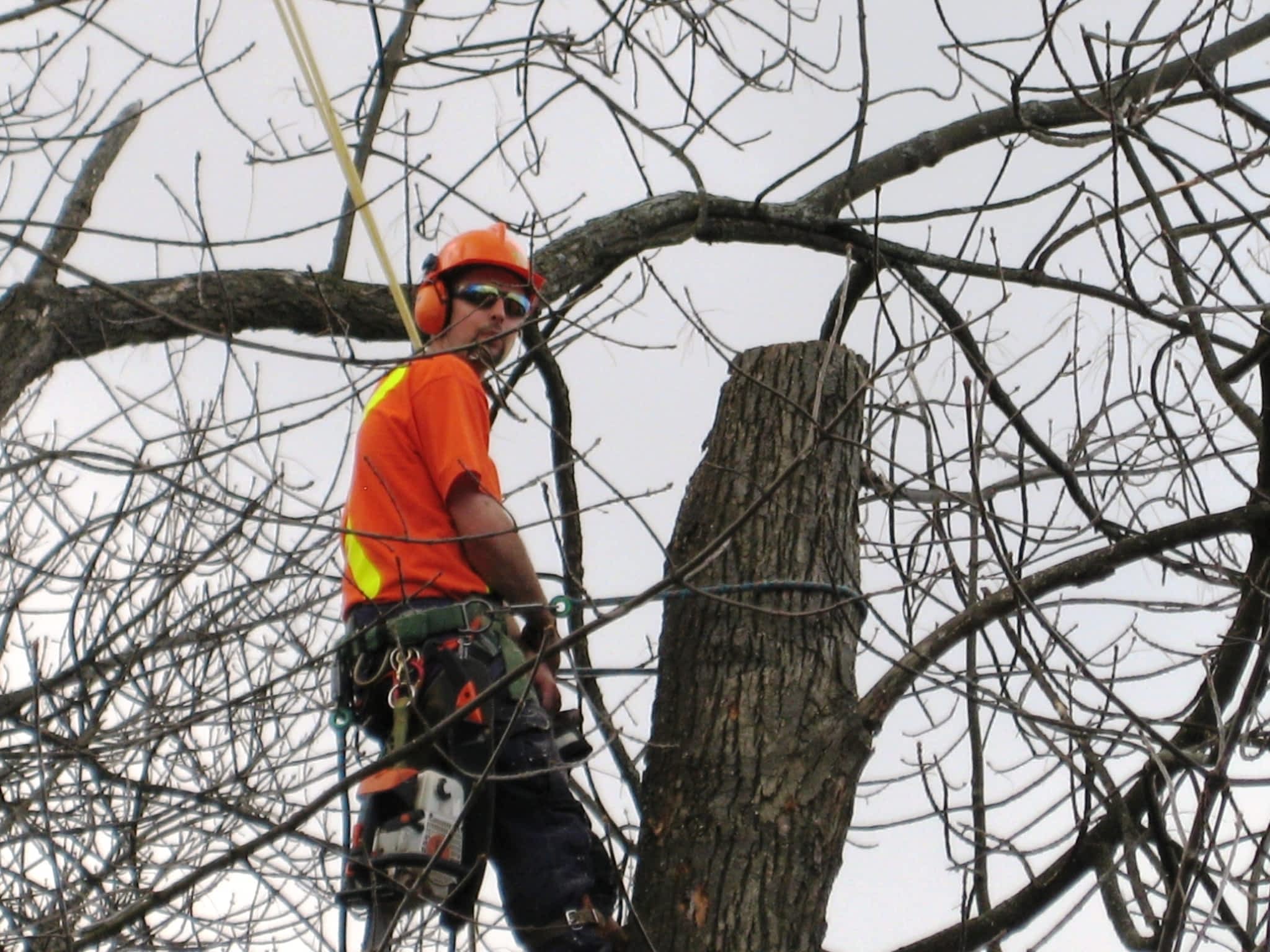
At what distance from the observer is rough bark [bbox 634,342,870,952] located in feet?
9.78

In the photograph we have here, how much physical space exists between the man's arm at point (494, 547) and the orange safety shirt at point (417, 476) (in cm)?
3

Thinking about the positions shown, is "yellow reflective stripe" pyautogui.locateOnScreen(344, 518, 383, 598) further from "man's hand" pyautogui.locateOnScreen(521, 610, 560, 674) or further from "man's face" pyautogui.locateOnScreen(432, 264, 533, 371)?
"man's face" pyautogui.locateOnScreen(432, 264, 533, 371)

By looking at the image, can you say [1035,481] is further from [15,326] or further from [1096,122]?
[15,326]

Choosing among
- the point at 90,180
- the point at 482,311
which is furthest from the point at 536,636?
the point at 90,180

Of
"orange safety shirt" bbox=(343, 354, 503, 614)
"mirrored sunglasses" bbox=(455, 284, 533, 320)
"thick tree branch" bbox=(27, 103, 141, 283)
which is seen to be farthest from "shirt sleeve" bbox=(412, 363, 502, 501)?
"thick tree branch" bbox=(27, 103, 141, 283)

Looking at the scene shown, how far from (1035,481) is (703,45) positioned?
1.63m

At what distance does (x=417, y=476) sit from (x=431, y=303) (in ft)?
1.89

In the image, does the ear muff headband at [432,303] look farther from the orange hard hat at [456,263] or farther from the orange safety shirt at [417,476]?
the orange safety shirt at [417,476]

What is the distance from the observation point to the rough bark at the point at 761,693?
9.78 feet

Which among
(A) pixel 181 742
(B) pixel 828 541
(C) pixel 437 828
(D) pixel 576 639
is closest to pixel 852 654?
(B) pixel 828 541

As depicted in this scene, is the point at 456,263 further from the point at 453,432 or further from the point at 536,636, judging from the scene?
the point at 536,636

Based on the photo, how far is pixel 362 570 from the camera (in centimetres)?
339

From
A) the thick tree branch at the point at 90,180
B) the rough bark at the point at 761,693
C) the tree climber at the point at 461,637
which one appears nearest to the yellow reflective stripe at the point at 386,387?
the tree climber at the point at 461,637

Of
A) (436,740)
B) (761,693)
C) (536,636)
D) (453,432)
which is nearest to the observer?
(436,740)
